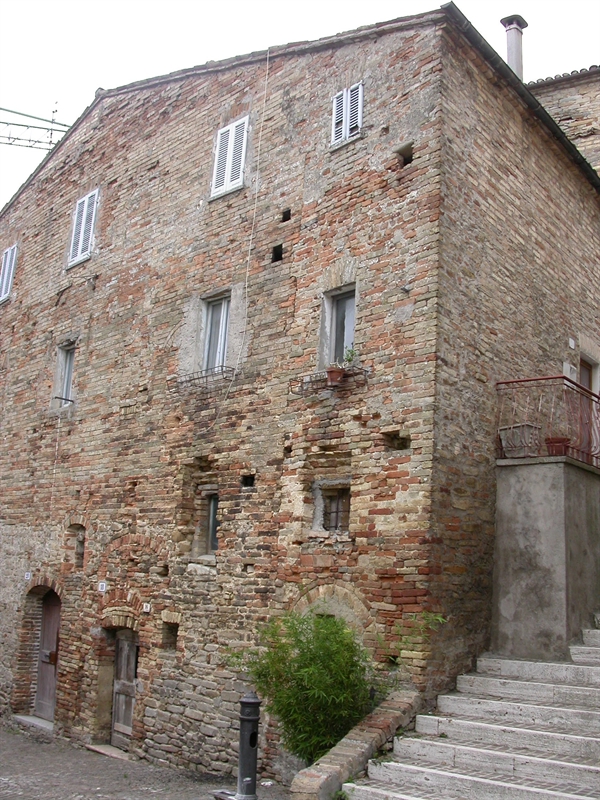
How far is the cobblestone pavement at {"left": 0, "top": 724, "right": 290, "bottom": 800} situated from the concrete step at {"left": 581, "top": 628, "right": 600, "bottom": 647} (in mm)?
3312

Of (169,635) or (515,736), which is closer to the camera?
(515,736)

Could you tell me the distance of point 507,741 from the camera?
6434 millimetres

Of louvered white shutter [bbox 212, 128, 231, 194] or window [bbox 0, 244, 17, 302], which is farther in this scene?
window [bbox 0, 244, 17, 302]

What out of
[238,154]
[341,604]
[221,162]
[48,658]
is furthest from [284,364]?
[48,658]

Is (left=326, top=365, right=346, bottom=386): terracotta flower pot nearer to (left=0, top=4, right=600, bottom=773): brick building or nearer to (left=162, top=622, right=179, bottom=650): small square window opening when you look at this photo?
(left=0, top=4, right=600, bottom=773): brick building

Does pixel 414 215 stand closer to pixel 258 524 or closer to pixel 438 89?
pixel 438 89

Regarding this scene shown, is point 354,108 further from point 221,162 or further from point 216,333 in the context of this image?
point 216,333

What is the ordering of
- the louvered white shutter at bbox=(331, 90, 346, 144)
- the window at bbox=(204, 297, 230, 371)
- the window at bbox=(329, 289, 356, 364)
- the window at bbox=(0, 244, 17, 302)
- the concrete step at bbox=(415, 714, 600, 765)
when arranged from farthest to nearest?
the window at bbox=(0, 244, 17, 302) → the window at bbox=(204, 297, 230, 371) → the louvered white shutter at bbox=(331, 90, 346, 144) → the window at bbox=(329, 289, 356, 364) → the concrete step at bbox=(415, 714, 600, 765)

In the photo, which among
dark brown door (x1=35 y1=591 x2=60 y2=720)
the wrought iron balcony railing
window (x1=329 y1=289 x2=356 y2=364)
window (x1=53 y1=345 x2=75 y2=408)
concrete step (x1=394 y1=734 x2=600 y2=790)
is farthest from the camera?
window (x1=53 y1=345 x2=75 y2=408)

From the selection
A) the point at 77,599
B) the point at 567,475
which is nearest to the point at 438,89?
the point at 567,475

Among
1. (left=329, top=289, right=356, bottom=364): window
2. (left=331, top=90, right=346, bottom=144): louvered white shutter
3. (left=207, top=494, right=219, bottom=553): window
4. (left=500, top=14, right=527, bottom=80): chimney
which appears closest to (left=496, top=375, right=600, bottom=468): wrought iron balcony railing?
(left=329, top=289, right=356, bottom=364): window

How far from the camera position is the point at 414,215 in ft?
27.0

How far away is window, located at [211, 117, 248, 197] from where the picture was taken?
1060 centimetres

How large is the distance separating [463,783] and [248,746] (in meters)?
1.86
